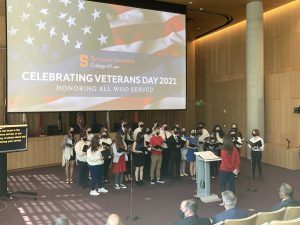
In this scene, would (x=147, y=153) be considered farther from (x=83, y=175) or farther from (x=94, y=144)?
(x=94, y=144)

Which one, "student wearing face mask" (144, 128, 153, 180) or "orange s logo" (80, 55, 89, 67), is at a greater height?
"orange s logo" (80, 55, 89, 67)

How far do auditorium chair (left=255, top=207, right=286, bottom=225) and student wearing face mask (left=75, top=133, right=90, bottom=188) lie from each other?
5502 mm

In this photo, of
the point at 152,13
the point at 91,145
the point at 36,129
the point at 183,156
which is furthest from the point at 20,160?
the point at 152,13

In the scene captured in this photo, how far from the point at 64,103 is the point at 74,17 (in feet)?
8.63

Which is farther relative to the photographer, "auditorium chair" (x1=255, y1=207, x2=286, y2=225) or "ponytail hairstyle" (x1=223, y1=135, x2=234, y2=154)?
"ponytail hairstyle" (x1=223, y1=135, x2=234, y2=154)

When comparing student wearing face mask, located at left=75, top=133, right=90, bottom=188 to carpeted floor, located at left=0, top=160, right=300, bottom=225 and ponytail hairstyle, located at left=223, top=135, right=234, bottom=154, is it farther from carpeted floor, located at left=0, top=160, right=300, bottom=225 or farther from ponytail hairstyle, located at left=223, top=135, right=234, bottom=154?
ponytail hairstyle, located at left=223, top=135, right=234, bottom=154

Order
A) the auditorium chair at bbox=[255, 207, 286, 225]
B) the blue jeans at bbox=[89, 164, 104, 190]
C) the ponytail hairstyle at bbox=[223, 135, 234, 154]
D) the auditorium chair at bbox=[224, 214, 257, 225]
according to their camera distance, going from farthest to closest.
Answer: the blue jeans at bbox=[89, 164, 104, 190] → the ponytail hairstyle at bbox=[223, 135, 234, 154] → the auditorium chair at bbox=[255, 207, 286, 225] → the auditorium chair at bbox=[224, 214, 257, 225]

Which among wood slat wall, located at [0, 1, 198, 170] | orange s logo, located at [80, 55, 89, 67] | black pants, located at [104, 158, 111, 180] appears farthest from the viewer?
wood slat wall, located at [0, 1, 198, 170]

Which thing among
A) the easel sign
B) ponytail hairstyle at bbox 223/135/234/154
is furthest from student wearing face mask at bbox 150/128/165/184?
the easel sign

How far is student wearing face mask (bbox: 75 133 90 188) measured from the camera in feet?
30.5

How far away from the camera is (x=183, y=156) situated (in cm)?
1102

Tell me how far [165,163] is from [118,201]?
110 inches

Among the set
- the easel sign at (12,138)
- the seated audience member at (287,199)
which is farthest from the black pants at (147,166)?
the seated audience member at (287,199)

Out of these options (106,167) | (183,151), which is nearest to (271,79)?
(183,151)
